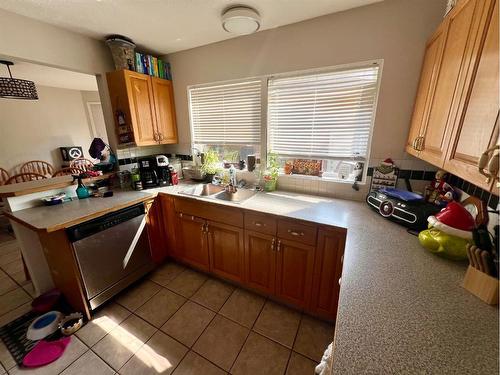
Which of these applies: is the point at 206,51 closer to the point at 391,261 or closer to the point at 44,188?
the point at 44,188

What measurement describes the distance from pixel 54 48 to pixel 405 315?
301 centimetres

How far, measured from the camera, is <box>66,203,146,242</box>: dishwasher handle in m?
1.48

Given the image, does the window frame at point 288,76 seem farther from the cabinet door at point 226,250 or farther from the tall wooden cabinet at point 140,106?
the cabinet door at point 226,250

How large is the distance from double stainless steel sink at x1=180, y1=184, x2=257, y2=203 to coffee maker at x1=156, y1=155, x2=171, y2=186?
1.08 feet

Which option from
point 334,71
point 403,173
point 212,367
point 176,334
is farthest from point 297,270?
point 334,71

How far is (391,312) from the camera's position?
27.9 inches

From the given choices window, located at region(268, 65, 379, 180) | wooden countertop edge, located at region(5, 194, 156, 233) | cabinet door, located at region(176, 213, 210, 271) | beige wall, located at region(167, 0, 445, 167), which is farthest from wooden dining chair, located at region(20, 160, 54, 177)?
window, located at region(268, 65, 379, 180)

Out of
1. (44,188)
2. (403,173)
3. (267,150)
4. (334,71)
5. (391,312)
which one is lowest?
(391,312)

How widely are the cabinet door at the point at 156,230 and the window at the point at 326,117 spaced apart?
1401 millimetres

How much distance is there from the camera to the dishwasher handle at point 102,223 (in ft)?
4.84

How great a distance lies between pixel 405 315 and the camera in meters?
0.70

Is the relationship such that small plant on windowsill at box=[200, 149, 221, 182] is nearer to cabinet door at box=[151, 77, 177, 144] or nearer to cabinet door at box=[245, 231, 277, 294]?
cabinet door at box=[151, 77, 177, 144]

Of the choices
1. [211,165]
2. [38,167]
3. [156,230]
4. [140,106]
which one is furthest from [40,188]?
[38,167]

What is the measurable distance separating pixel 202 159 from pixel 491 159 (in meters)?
2.42
